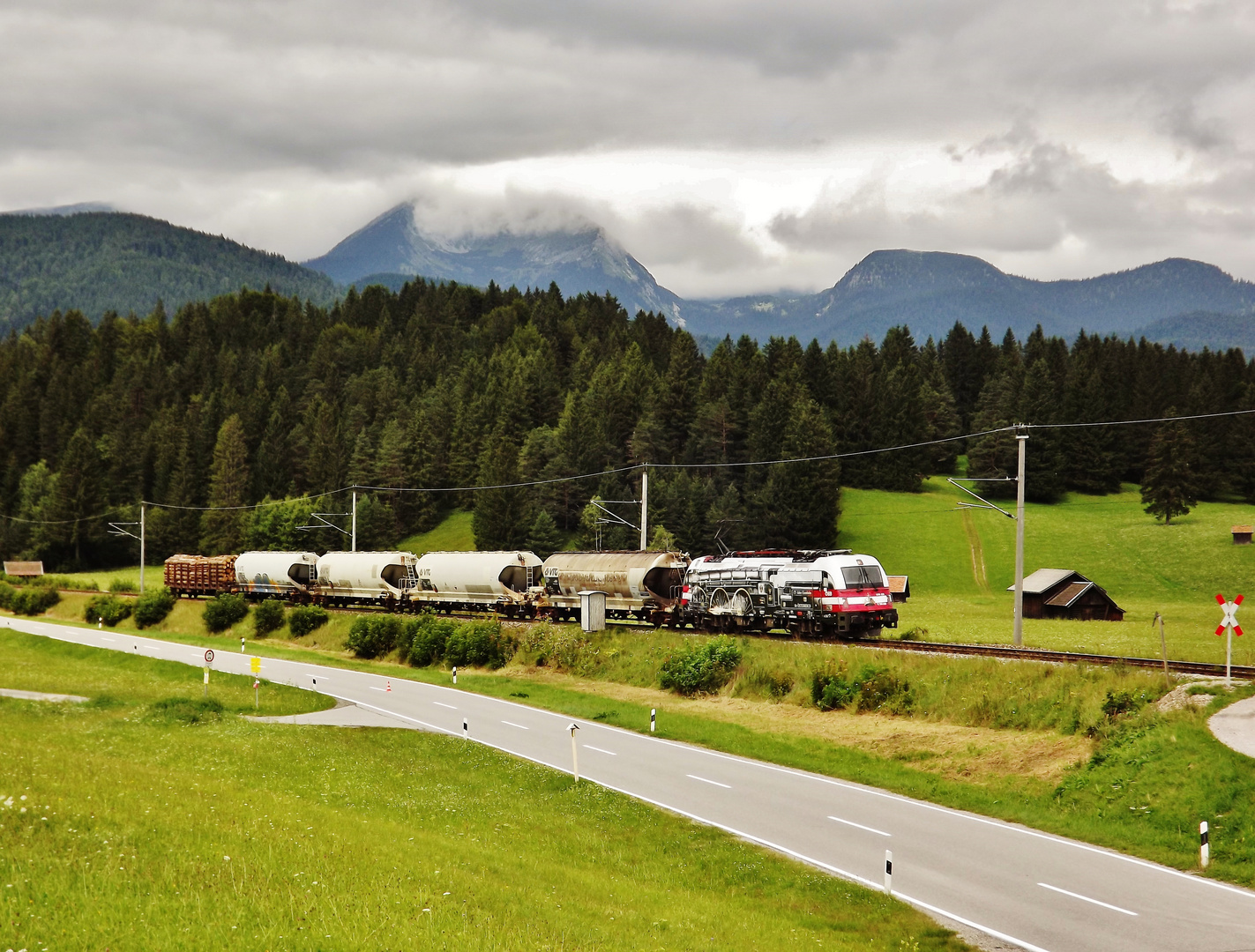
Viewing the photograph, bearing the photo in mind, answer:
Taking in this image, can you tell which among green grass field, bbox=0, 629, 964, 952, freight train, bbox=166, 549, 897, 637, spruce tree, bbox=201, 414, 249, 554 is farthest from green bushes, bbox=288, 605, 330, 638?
spruce tree, bbox=201, 414, 249, 554

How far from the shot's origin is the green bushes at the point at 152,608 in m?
80.2

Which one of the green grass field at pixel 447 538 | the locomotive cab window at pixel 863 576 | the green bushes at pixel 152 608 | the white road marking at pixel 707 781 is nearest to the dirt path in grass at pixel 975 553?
the locomotive cab window at pixel 863 576

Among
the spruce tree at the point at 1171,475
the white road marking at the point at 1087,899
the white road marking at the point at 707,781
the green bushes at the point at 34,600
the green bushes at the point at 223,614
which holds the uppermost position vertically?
the spruce tree at the point at 1171,475

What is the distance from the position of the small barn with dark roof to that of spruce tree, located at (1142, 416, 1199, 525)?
3717cm

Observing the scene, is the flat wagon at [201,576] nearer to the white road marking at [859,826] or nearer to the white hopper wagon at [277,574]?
the white hopper wagon at [277,574]

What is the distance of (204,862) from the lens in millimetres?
12492

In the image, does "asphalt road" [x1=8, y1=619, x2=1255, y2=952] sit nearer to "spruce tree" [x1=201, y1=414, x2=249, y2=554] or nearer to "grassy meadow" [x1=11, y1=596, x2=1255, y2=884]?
"grassy meadow" [x1=11, y1=596, x2=1255, y2=884]

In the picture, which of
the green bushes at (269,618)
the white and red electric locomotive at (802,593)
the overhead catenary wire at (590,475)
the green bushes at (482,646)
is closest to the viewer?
the white and red electric locomotive at (802,593)

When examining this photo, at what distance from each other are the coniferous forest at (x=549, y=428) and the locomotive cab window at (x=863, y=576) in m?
53.8

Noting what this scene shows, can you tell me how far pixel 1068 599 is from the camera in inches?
2613

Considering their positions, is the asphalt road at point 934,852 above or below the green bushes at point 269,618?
above

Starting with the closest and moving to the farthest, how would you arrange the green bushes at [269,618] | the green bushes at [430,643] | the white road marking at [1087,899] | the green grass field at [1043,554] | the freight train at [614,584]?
the white road marking at [1087,899] → the freight train at [614,584] → the green bushes at [430,643] → the green grass field at [1043,554] → the green bushes at [269,618]

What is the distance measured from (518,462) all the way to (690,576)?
7724 cm

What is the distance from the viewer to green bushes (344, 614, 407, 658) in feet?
199
